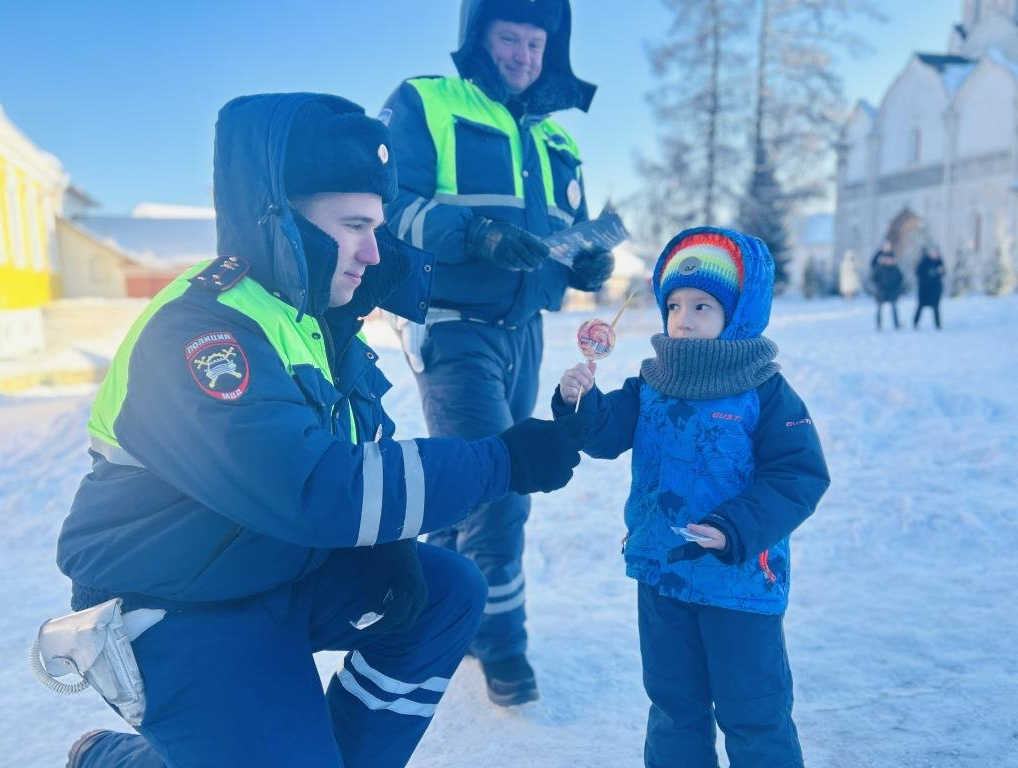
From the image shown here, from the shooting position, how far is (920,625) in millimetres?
3211

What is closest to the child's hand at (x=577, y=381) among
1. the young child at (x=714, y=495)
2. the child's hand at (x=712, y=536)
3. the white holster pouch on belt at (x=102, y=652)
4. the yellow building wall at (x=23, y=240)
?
the young child at (x=714, y=495)

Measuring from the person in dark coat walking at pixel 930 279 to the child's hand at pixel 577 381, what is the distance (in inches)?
538

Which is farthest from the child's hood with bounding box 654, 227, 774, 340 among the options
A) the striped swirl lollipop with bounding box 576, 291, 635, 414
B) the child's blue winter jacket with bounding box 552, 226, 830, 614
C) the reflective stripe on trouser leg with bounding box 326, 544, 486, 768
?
the reflective stripe on trouser leg with bounding box 326, 544, 486, 768

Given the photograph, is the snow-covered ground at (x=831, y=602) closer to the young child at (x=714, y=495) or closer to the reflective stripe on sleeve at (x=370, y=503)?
the young child at (x=714, y=495)

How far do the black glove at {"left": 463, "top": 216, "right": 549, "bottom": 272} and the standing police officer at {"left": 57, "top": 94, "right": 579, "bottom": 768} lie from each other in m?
0.74

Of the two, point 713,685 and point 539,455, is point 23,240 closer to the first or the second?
point 539,455

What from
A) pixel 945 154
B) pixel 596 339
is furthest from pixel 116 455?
pixel 945 154

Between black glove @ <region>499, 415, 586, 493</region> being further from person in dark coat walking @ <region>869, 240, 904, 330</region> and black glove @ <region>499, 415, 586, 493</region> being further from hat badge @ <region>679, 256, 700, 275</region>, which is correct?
person in dark coat walking @ <region>869, 240, 904, 330</region>

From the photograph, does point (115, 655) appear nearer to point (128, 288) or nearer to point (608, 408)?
point (608, 408)

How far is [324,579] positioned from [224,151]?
1.12 meters

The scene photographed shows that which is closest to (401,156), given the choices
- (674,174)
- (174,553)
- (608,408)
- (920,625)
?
(608,408)

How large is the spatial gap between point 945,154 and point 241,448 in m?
38.4

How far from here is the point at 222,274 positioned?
5.71ft

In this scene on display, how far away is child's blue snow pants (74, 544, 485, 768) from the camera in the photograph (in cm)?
170
